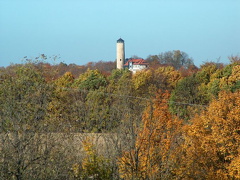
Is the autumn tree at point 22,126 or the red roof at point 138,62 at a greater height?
the red roof at point 138,62

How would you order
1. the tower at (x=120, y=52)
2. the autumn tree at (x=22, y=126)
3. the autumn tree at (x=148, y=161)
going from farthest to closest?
the tower at (x=120, y=52)
the autumn tree at (x=148, y=161)
the autumn tree at (x=22, y=126)

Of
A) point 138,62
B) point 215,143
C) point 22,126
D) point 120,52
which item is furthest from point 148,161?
point 120,52

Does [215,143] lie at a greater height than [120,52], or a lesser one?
lesser

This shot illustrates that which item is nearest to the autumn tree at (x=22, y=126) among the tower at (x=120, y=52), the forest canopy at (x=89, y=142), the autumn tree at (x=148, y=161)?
the forest canopy at (x=89, y=142)

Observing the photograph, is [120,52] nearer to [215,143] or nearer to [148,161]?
[215,143]

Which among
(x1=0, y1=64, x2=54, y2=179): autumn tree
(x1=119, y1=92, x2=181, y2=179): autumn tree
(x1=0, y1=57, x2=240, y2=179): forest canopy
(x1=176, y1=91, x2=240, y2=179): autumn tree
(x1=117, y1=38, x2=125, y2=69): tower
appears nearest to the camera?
(x1=0, y1=64, x2=54, y2=179): autumn tree

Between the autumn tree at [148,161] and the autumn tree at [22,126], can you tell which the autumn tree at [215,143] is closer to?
the autumn tree at [148,161]

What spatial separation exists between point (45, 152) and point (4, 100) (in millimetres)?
1408

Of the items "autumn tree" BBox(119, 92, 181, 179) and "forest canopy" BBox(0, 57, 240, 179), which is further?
"autumn tree" BBox(119, 92, 181, 179)

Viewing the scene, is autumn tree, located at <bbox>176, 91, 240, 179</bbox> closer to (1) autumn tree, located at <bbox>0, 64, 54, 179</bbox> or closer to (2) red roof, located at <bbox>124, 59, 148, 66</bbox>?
(1) autumn tree, located at <bbox>0, 64, 54, 179</bbox>

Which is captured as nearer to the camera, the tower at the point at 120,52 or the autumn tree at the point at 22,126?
the autumn tree at the point at 22,126

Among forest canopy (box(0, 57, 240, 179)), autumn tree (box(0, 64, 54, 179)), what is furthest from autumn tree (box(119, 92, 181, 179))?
autumn tree (box(0, 64, 54, 179))

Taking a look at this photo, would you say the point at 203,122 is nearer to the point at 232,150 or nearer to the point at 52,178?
the point at 232,150

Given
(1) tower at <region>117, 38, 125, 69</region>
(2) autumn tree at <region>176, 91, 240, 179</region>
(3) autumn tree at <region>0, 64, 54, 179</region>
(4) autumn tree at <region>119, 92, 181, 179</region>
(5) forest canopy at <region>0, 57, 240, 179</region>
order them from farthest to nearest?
(1) tower at <region>117, 38, 125, 69</region> → (2) autumn tree at <region>176, 91, 240, 179</region> → (4) autumn tree at <region>119, 92, 181, 179</region> → (5) forest canopy at <region>0, 57, 240, 179</region> → (3) autumn tree at <region>0, 64, 54, 179</region>
